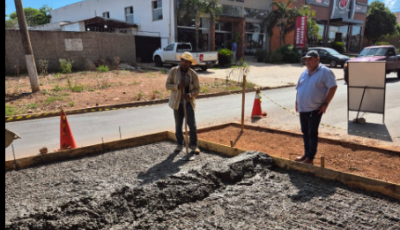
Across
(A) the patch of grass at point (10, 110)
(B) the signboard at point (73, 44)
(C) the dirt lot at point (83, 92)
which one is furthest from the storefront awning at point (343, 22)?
(A) the patch of grass at point (10, 110)

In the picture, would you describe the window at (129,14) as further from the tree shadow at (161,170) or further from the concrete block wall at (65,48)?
the tree shadow at (161,170)

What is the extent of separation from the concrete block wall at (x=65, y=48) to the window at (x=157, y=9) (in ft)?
12.8

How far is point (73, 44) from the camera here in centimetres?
1898

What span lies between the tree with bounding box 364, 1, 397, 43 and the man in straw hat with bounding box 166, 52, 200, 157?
165 ft

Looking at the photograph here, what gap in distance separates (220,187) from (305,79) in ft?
6.65

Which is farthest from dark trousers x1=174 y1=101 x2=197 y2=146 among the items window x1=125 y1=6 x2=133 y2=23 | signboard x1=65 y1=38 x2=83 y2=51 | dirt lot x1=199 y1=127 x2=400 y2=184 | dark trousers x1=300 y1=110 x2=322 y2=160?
window x1=125 y1=6 x2=133 y2=23

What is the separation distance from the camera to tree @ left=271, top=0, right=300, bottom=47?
2967cm

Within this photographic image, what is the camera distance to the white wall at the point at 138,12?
929 inches

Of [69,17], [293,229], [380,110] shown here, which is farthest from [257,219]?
[69,17]

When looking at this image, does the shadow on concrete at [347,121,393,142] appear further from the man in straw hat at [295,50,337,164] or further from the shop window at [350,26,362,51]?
the shop window at [350,26,362,51]

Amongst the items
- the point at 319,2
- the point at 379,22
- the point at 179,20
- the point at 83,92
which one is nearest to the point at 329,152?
the point at 83,92

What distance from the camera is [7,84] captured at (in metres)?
13.5

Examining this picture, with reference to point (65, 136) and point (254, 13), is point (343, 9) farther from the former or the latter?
point (65, 136)

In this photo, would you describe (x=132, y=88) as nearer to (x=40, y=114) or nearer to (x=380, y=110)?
(x=40, y=114)
